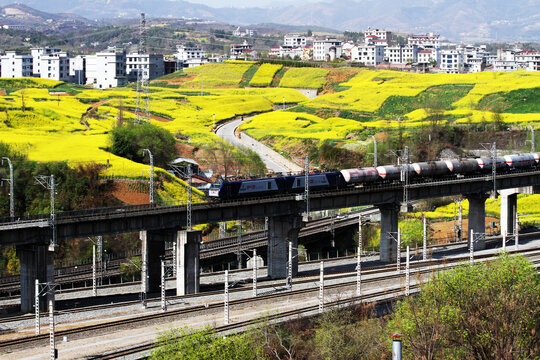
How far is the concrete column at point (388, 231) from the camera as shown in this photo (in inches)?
3610

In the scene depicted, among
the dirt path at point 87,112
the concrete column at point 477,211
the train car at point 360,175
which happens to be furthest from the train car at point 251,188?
the dirt path at point 87,112

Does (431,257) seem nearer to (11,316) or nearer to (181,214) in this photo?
(181,214)

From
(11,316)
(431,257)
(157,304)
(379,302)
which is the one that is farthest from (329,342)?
(431,257)

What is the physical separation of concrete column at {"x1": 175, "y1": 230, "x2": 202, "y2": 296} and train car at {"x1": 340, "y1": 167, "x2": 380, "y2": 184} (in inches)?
816

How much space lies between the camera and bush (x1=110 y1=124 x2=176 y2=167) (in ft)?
413

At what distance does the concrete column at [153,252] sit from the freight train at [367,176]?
21.1 ft

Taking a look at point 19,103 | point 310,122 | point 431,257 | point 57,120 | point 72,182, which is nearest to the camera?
point 431,257

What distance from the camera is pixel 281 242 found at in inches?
3307

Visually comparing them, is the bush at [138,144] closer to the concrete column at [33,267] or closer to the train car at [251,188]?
the train car at [251,188]

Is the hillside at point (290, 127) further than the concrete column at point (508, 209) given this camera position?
Yes

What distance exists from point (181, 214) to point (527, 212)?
206 feet

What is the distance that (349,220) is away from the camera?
356ft

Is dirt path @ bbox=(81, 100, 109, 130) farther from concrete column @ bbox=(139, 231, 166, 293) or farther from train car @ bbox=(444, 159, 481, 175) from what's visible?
concrete column @ bbox=(139, 231, 166, 293)

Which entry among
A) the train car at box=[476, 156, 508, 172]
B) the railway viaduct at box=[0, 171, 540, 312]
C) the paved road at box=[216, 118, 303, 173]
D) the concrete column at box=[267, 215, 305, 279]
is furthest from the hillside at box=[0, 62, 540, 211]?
the train car at box=[476, 156, 508, 172]
